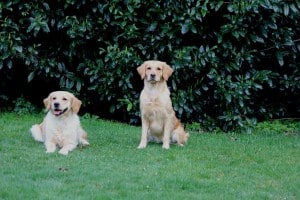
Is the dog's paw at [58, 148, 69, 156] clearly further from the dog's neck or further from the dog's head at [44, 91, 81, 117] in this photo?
the dog's neck

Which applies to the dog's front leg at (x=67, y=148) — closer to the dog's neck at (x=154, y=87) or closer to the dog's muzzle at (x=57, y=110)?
the dog's muzzle at (x=57, y=110)

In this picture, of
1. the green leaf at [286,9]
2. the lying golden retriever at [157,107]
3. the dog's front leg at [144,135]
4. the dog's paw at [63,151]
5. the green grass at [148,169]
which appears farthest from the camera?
the green leaf at [286,9]

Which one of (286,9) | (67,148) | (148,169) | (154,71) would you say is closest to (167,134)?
(154,71)

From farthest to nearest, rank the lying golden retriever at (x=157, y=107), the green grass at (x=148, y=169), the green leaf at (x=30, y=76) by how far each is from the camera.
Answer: the green leaf at (x=30, y=76) → the lying golden retriever at (x=157, y=107) → the green grass at (x=148, y=169)

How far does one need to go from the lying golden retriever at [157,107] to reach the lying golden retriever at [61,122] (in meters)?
0.96

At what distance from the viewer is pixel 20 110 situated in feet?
41.0

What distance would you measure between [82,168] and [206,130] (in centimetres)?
447

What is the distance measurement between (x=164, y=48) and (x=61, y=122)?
2891mm

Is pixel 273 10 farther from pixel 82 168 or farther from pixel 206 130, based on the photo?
pixel 82 168

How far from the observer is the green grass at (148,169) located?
6.94 meters

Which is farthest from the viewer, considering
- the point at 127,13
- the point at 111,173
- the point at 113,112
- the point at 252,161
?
the point at 113,112

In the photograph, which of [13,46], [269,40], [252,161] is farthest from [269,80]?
[13,46]

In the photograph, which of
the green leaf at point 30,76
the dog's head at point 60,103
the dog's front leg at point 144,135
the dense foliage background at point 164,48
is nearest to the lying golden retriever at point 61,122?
the dog's head at point 60,103

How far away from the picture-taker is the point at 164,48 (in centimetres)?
1152
